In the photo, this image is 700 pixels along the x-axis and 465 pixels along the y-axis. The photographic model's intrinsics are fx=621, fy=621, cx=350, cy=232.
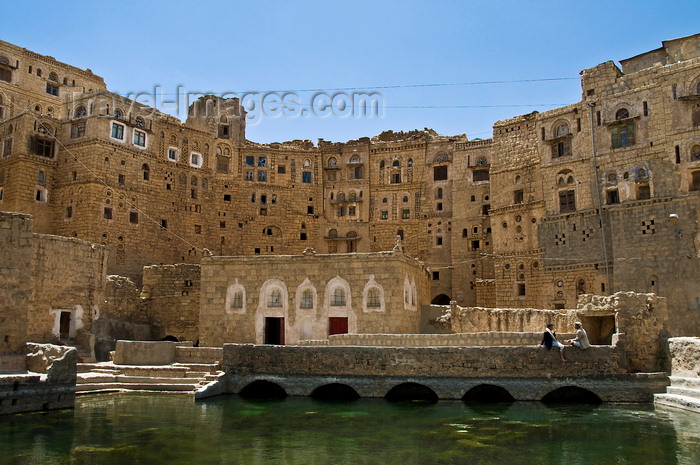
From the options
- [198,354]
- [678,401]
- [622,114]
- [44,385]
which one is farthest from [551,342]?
[622,114]

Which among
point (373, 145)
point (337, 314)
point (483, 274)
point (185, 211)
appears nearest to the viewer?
point (337, 314)

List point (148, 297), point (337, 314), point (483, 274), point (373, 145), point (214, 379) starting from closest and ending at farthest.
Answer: point (214, 379) < point (337, 314) < point (148, 297) < point (483, 274) < point (373, 145)

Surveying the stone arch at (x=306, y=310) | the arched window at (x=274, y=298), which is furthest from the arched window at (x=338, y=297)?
the arched window at (x=274, y=298)

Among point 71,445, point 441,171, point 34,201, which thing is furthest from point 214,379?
point 441,171

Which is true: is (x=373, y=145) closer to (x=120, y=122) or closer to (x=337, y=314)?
(x=120, y=122)

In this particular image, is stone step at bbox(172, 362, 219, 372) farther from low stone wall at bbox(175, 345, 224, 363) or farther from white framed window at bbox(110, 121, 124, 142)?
white framed window at bbox(110, 121, 124, 142)

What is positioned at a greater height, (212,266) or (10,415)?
(212,266)

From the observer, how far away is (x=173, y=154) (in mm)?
47438

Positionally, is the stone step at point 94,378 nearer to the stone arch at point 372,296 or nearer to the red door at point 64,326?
the red door at point 64,326

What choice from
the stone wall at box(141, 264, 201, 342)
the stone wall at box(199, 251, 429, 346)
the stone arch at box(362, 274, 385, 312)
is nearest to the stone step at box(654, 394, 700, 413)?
the stone wall at box(199, 251, 429, 346)

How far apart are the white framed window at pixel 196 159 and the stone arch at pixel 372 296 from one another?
27.3 metres

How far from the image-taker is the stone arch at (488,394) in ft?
67.1

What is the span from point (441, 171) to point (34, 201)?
1178 inches

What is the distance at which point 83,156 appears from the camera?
4272 cm
